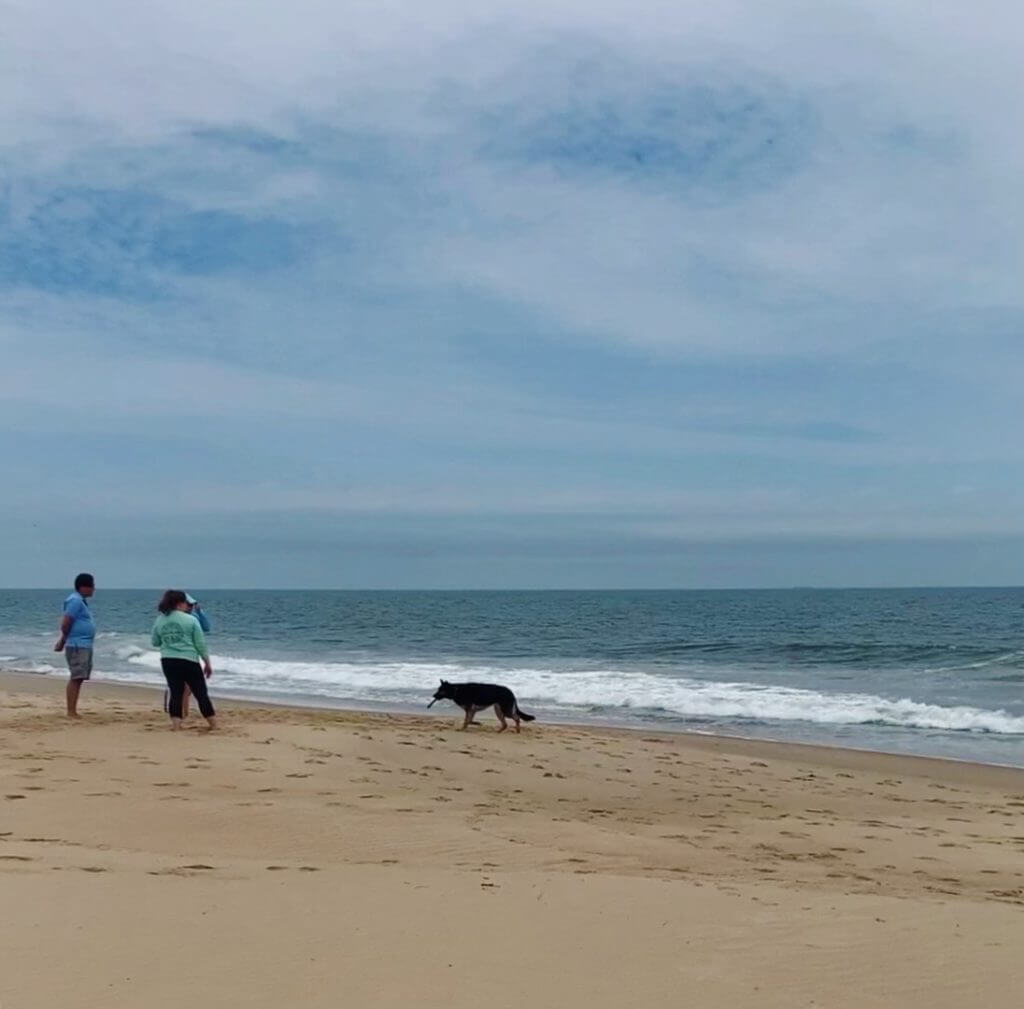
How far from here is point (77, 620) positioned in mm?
11711

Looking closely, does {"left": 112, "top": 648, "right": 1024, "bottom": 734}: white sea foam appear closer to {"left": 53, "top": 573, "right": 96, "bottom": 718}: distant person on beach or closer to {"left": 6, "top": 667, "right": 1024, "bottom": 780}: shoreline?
{"left": 6, "top": 667, "right": 1024, "bottom": 780}: shoreline

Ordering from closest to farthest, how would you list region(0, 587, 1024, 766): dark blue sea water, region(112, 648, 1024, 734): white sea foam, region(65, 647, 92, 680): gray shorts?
region(65, 647, 92, 680): gray shorts < region(0, 587, 1024, 766): dark blue sea water < region(112, 648, 1024, 734): white sea foam

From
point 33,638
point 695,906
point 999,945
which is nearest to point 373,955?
point 695,906

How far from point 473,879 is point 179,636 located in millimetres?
6438

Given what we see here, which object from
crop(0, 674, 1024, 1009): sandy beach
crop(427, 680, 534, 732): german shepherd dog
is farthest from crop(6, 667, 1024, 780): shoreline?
crop(0, 674, 1024, 1009): sandy beach

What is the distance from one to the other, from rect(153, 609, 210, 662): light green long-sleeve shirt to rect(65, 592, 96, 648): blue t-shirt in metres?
1.17

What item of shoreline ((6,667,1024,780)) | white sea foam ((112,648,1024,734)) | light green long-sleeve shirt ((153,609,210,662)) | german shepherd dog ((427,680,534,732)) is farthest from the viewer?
white sea foam ((112,648,1024,734))

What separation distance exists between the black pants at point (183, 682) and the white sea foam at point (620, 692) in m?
9.52

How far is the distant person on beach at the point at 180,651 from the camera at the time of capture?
1102cm

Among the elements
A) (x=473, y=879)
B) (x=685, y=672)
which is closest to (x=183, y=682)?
(x=473, y=879)

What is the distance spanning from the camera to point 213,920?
14.7 feet

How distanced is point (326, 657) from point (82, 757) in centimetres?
2422

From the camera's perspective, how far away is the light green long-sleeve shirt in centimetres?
1100

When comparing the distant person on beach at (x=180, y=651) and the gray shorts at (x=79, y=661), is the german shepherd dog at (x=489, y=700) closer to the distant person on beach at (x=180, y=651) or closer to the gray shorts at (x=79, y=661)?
the distant person on beach at (x=180, y=651)
